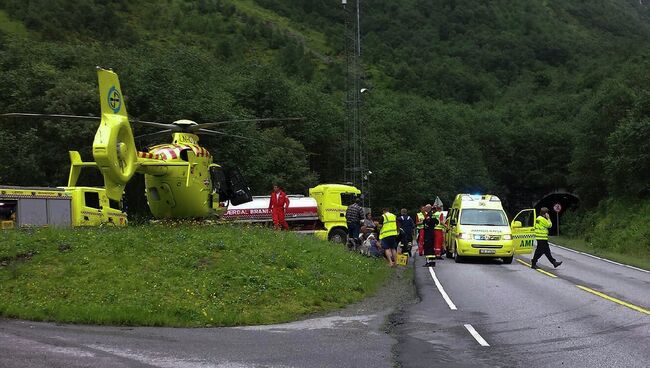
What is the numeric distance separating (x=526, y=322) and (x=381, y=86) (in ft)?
331

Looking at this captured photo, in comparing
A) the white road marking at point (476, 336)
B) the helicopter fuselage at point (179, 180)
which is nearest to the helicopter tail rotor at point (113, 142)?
the helicopter fuselage at point (179, 180)

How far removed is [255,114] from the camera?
193 feet

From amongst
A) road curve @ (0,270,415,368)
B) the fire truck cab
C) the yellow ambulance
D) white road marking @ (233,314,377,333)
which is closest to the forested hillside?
the fire truck cab

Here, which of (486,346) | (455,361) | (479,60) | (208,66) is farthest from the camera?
(479,60)

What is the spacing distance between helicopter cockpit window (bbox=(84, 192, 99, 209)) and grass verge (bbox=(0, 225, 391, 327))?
12101 mm

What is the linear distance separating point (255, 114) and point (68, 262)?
152 feet

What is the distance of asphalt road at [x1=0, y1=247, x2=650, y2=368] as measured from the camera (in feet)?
27.2

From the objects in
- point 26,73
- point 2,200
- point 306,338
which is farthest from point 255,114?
point 306,338

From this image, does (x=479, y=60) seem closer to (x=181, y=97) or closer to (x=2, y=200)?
(x=181, y=97)

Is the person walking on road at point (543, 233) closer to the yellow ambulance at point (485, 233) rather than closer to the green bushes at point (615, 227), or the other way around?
the yellow ambulance at point (485, 233)

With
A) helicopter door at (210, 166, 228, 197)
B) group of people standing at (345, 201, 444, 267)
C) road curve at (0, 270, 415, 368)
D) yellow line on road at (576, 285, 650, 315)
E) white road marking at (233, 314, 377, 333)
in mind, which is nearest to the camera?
road curve at (0, 270, 415, 368)

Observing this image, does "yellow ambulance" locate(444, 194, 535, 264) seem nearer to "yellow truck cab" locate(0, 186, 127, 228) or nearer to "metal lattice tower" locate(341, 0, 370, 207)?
"yellow truck cab" locate(0, 186, 127, 228)

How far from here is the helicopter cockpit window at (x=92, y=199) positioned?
27734 millimetres

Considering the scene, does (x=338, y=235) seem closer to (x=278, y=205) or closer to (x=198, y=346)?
(x=278, y=205)
